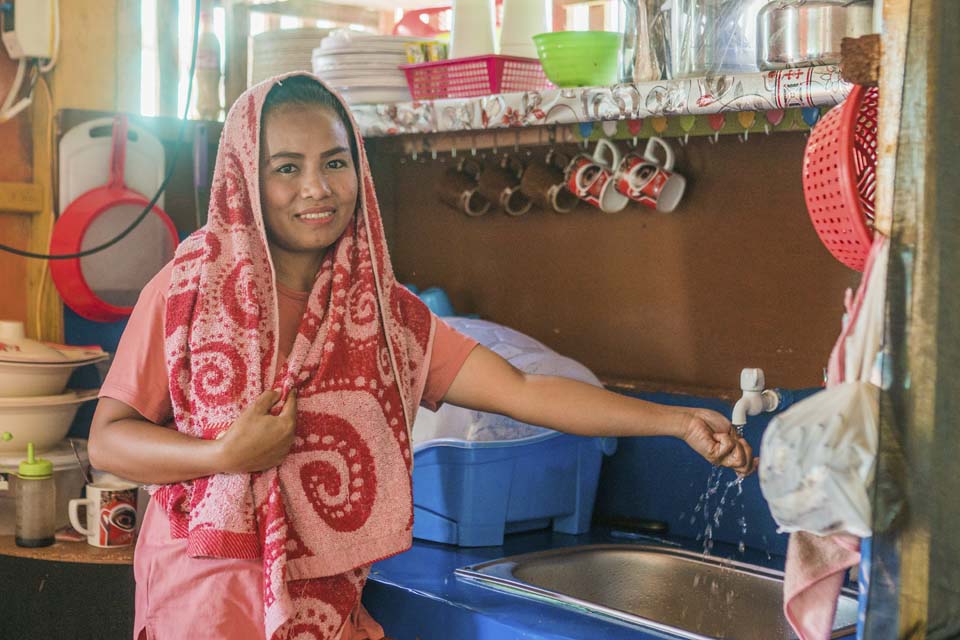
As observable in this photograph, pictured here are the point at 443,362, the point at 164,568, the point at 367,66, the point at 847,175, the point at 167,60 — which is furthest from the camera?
the point at 167,60

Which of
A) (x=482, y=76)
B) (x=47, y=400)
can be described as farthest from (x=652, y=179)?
(x=47, y=400)

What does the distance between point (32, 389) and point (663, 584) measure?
1.23 metres

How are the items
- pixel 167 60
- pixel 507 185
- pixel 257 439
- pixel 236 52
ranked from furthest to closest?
1. pixel 236 52
2. pixel 167 60
3. pixel 507 185
4. pixel 257 439

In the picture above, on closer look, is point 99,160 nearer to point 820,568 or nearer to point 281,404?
point 281,404

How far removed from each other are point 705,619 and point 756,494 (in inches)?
10.0

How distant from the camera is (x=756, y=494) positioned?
6.79 ft

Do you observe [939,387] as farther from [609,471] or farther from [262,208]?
[609,471]

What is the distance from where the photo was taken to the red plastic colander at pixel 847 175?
1.21 meters

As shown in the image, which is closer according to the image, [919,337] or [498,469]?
[919,337]

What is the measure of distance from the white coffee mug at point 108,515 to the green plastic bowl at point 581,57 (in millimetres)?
1079

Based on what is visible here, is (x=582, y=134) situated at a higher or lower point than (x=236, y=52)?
lower

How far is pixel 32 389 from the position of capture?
2.21 m

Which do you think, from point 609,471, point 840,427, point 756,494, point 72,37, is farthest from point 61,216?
point 840,427

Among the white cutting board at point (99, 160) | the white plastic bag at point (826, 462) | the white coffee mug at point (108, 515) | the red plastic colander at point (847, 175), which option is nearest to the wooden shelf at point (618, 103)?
the red plastic colander at point (847, 175)
